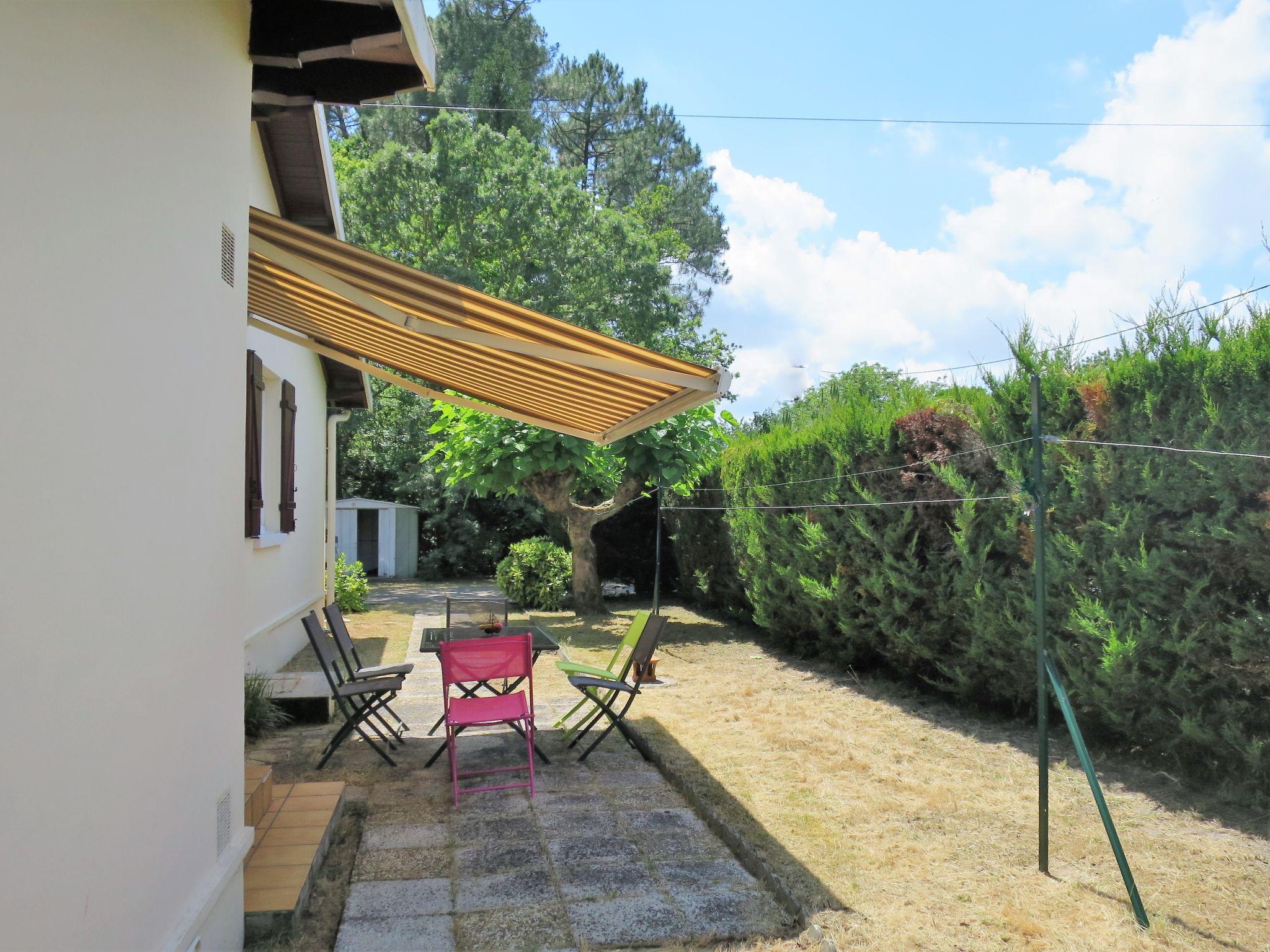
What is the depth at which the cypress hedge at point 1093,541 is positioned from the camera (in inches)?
209

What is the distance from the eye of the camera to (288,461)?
30.5 ft

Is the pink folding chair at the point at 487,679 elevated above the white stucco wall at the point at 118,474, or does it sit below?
below

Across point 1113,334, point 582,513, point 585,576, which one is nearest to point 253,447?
point 1113,334

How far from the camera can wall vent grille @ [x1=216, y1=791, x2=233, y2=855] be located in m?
3.38

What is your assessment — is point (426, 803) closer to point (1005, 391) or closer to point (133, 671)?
point (133, 671)

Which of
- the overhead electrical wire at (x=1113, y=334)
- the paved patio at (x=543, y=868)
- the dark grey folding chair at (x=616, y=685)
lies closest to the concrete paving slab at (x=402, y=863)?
the paved patio at (x=543, y=868)

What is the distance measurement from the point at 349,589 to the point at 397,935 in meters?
12.8

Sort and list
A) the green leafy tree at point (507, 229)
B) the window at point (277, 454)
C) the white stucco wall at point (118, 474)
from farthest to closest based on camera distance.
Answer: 1. the green leafy tree at point (507, 229)
2. the window at point (277, 454)
3. the white stucco wall at point (118, 474)

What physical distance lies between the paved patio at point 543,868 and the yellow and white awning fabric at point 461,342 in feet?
7.85

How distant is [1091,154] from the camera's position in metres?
11.0

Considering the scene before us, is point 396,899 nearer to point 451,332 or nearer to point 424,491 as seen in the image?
point 451,332

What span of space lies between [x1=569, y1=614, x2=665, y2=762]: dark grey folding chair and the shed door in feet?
60.0

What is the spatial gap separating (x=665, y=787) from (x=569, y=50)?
29.7 metres

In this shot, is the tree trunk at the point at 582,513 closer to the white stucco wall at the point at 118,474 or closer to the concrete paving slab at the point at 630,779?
the concrete paving slab at the point at 630,779
